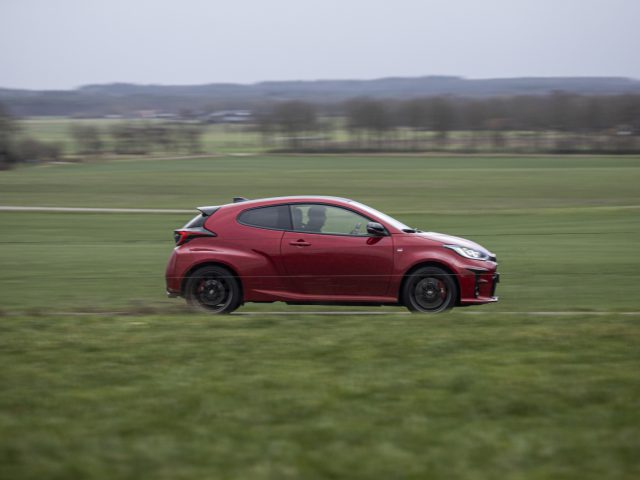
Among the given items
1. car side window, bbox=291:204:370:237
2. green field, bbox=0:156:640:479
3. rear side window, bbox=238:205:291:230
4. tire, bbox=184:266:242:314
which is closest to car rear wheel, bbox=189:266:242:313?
tire, bbox=184:266:242:314

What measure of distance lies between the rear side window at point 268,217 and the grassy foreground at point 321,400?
2.00m

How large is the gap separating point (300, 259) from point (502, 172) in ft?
178

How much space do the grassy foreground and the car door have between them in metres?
1.58

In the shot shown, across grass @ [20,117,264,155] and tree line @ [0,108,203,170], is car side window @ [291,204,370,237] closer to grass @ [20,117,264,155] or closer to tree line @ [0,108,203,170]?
tree line @ [0,108,203,170]

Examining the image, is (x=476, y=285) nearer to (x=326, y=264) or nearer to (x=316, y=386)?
(x=326, y=264)

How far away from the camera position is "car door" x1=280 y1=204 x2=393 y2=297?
402 inches

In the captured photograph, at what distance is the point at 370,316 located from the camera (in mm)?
9289

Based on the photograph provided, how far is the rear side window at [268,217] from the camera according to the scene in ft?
34.2

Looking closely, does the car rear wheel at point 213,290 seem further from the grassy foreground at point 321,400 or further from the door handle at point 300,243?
the grassy foreground at point 321,400

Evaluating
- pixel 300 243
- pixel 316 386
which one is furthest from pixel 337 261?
pixel 316 386

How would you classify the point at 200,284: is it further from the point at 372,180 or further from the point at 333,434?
the point at 372,180

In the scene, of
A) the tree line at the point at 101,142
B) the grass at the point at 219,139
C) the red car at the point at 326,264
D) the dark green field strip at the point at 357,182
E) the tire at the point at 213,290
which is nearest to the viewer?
the red car at the point at 326,264

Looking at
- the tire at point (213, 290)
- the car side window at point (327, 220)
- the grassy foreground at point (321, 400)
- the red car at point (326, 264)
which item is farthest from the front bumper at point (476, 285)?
the tire at point (213, 290)

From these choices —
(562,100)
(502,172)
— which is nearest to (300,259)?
(502,172)
